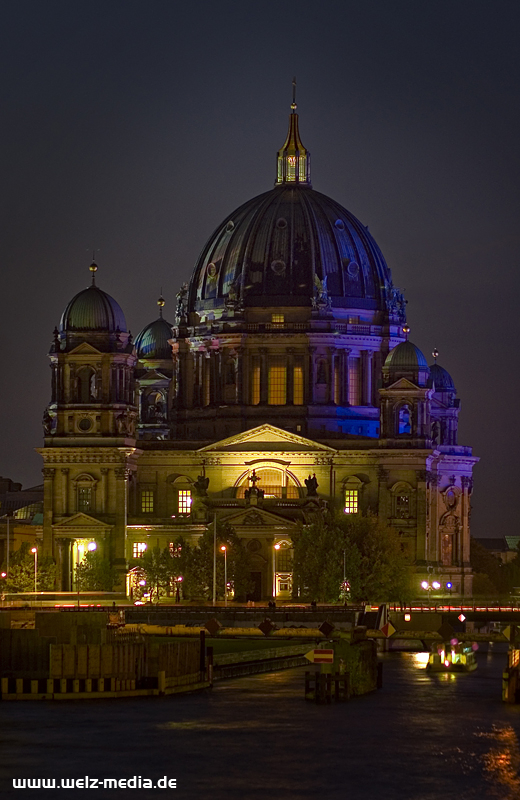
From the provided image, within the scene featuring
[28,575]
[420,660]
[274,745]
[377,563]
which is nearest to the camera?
[274,745]

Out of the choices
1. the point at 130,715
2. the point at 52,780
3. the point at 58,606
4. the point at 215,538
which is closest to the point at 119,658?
the point at 130,715

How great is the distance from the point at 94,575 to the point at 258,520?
14.2 metres

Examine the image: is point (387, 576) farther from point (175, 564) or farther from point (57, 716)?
point (57, 716)

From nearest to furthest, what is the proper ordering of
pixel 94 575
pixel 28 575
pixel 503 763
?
pixel 503 763 → pixel 28 575 → pixel 94 575

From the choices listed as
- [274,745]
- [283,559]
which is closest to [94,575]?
[283,559]

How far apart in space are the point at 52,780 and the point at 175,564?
10021 centimetres

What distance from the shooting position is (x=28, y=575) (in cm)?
19750

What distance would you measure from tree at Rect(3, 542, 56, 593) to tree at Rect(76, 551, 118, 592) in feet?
7.77

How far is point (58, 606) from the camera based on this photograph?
175m

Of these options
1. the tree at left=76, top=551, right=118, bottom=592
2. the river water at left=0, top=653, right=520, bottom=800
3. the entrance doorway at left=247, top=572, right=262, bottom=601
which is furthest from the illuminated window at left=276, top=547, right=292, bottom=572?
the river water at left=0, top=653, right=520, bottom=800

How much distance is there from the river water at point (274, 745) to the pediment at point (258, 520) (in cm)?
7290

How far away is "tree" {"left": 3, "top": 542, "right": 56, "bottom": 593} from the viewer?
19625 centimetres

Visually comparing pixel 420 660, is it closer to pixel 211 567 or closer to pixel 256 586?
pixel 211 567

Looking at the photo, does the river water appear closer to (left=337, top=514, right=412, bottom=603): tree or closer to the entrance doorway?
(left=337, top=514, right=412, bottom=603): tree
